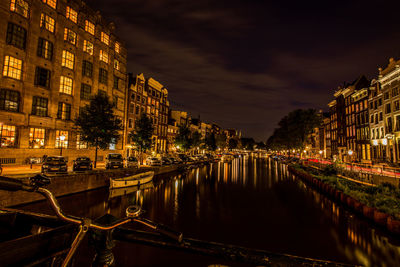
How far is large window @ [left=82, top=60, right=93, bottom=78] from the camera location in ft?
123

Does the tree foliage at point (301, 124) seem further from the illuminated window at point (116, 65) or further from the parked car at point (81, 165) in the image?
the parked car at point (81, 165)

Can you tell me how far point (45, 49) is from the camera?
1219 inches

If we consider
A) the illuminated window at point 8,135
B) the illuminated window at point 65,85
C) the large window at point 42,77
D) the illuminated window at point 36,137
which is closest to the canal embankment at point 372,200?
the illuminated window at point 8,135

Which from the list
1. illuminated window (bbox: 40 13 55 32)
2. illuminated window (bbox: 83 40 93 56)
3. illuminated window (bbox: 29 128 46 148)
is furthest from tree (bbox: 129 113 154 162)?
illuminated window (bbox: 40 13 55 32)

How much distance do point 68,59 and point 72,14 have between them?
25.0 feet

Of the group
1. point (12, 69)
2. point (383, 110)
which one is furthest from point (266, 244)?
point (383, 110)

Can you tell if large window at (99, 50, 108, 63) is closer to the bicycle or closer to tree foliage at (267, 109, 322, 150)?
the bicycle

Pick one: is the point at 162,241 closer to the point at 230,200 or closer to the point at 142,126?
the point at 230,200

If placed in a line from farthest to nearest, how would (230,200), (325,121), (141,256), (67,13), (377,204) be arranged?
(325,121), (67,13), (230,200), (377,204), (141,256)

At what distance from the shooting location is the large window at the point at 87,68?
1479 inches

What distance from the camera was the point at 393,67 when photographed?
38125mm

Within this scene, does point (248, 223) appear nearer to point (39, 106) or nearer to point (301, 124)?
point (39, 106)

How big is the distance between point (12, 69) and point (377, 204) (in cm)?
4014

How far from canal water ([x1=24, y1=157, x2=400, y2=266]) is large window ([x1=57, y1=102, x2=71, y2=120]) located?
58.0ft
